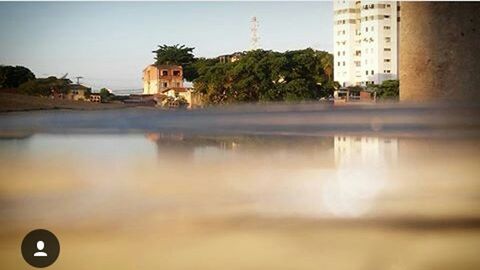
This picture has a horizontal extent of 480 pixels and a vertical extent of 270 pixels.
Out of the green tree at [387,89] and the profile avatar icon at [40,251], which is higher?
the green tree at [387,89]

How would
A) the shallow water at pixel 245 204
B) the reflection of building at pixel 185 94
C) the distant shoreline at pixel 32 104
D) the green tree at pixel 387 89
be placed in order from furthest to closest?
the green tree at pixel 387 89 → the reflection of building at pixel 185 94 → the distant shoreline at pixel 32 104 → the shallow water at pixel 245 204

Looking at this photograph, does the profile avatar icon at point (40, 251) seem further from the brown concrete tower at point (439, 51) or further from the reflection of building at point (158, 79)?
the brown concrete tower at point (439, 51)

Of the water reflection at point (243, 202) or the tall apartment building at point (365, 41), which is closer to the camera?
the water reflection at point (243, 202)

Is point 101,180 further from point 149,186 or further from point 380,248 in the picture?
point 380,248

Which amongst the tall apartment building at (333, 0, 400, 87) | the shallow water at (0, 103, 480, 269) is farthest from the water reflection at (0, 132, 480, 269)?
the tall apartment building at (333, 0, 400, 87)

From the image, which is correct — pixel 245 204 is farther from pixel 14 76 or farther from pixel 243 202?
pixel 14 76

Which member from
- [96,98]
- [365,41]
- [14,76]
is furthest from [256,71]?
[14,76]

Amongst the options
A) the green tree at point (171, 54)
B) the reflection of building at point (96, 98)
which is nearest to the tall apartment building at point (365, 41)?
the green tree at point (171, 54)

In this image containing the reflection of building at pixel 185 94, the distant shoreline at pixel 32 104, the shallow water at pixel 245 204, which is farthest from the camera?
the reflection of building at pixel 185 94

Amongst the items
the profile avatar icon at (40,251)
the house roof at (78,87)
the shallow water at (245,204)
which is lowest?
the profile avatar icon at (40,251)

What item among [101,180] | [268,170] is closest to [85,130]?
[101,180]
